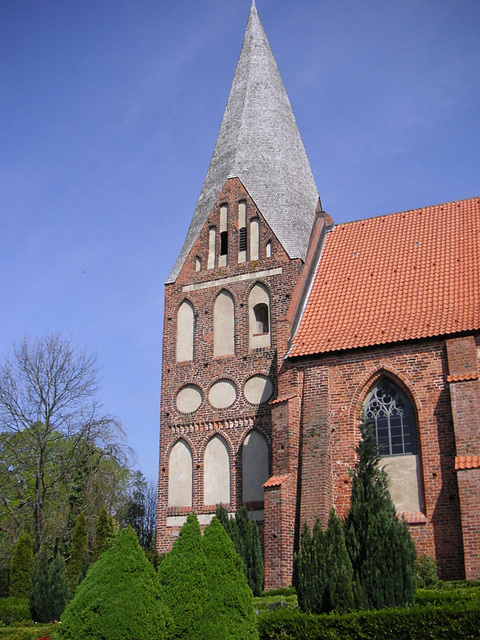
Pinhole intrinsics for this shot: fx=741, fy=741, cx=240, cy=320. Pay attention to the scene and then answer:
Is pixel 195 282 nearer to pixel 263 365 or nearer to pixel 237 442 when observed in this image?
pixel 263 365

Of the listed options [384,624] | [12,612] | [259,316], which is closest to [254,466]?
[259,316]

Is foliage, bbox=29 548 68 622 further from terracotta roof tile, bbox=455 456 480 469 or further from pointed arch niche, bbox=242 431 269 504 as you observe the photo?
terracotta roof tile, bbox=455 456 480 469

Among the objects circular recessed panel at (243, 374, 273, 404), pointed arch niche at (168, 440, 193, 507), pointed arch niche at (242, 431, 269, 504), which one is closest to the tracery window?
circular recessed panel at (243, 374, 273, 404)

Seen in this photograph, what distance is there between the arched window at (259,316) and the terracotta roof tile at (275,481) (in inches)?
162

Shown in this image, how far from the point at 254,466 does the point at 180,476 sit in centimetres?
228

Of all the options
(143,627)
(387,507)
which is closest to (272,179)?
(387,507)

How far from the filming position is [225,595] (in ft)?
33.2

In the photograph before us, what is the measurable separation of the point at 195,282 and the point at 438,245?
720cm

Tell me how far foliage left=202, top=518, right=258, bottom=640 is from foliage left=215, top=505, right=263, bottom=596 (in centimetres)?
634

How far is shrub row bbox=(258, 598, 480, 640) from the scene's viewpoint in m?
10.1

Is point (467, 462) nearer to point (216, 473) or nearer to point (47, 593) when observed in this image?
point (216, 473)

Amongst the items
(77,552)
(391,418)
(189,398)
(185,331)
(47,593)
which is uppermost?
(185,331)

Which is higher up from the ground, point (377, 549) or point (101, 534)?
point (101, 534)

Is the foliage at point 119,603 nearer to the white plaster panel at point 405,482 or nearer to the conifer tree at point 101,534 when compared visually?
the white plaster panel at point 405,482
